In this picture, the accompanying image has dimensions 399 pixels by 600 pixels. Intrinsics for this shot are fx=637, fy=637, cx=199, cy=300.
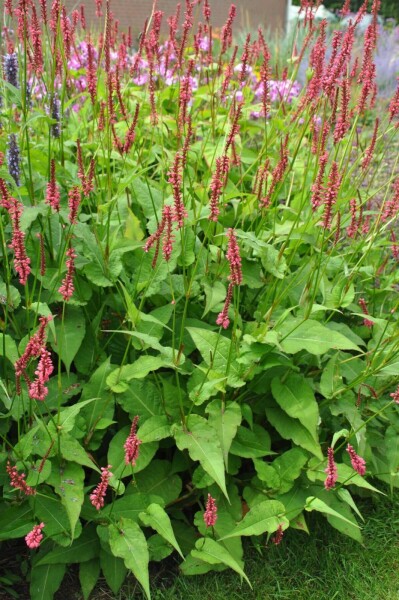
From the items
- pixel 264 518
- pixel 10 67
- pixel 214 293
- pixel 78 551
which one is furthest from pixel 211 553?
pixel 10 67

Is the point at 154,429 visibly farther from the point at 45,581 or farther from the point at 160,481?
the point at 45,581

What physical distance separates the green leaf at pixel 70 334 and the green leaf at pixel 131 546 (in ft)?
1.75

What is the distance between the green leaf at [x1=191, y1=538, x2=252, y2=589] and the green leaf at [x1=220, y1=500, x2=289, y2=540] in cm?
6

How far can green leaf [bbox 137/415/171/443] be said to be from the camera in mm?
2035

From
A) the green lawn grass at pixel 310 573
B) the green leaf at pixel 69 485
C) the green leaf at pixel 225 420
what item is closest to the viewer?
the green leaf at pixel 69 485

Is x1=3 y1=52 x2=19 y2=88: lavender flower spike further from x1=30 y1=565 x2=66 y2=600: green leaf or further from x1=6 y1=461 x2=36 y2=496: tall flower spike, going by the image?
x1=30 y1=565 x2=66 y2=600: green leaf

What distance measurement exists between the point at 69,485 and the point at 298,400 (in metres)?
0.83

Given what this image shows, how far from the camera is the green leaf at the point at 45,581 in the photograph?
6.52 ft

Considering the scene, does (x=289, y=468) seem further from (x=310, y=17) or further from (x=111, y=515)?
(x=310, y=17)

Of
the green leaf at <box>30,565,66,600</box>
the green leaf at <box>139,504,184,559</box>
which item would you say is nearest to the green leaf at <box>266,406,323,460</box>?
the green leaf at <box>139,504,184,559</box>

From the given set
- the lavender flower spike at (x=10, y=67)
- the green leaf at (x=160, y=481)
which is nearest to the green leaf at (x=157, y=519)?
the green leaf at (x=160, y=481)

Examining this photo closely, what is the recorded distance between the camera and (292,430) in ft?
7.41

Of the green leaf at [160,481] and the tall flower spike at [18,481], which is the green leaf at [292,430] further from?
the tall flower spike at [18,481]

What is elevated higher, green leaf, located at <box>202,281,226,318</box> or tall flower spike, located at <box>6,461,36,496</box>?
green leaf, located at <box>202,281,226,318</box>
